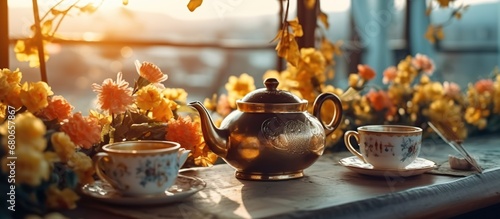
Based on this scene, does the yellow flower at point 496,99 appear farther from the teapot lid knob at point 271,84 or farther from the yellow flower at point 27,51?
the yellow flower at point 27,51

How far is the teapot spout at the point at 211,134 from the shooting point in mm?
1339

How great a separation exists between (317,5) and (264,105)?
779mm

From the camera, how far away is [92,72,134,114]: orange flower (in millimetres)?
1280

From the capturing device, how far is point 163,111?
4.58 ft

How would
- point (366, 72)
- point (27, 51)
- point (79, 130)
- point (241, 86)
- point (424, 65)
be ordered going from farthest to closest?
1. point (424, 65)
2. point (366, 72)
3. point (241, 86)
4. point (27, 51)
5. point (79, 130)

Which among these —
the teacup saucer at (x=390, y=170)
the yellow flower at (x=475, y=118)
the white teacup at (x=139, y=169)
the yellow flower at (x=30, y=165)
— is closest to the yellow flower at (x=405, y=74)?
the yellow flower at (x=475, y=118)

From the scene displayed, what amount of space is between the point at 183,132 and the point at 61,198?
0.34 meters

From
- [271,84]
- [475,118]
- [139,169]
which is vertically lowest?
[475,118]

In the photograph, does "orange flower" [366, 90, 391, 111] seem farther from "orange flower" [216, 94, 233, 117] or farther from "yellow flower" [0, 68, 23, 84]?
"yellow flower" [0, 68, 23, 84]

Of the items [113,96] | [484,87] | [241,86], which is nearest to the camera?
[113,96]

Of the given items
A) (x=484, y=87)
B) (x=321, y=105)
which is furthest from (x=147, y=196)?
(x=484, y=87)

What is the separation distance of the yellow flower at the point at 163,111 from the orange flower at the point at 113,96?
105 millimetres

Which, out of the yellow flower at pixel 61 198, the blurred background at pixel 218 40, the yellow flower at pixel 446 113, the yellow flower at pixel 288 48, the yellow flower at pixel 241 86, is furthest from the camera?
the yellow flower at pixel 446 113

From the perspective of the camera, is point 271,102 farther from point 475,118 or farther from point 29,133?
point 475,118
